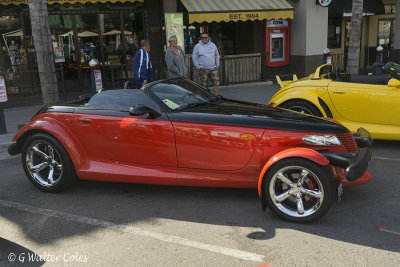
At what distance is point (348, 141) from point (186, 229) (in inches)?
75.5

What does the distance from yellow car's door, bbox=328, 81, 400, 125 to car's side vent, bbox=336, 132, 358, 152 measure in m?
2.29

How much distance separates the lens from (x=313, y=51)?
50.3 ft

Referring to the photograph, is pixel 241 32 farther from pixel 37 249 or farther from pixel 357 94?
pixel 37 249

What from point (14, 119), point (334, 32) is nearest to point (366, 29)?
point (334, 32)

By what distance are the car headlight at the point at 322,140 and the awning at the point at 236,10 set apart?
8973 millimetres

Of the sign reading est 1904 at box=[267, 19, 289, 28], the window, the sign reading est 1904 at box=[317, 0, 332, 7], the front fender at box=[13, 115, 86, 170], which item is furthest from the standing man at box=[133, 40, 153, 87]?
the sign reading est 1904 at box=[317, 0, 332, 7]

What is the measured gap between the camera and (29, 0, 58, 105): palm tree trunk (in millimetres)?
7887

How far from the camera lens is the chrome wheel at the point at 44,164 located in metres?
5.07

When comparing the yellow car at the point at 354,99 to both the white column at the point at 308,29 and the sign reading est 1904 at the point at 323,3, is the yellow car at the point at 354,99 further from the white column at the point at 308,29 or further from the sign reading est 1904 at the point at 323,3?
the sign reading est 1904 at the point at 323,3

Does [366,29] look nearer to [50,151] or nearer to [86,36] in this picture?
[86,36]

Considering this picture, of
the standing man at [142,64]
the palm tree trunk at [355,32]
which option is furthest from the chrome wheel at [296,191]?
the palm tree trunk at [355,32]

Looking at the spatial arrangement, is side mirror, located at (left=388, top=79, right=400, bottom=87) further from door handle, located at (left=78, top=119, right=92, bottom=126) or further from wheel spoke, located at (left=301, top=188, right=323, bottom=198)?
door handle, located at (left=78, top=119, right=92, bottom=126)

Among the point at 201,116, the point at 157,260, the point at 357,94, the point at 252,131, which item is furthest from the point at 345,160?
the point at 357,94

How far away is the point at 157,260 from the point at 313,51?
13.5m
